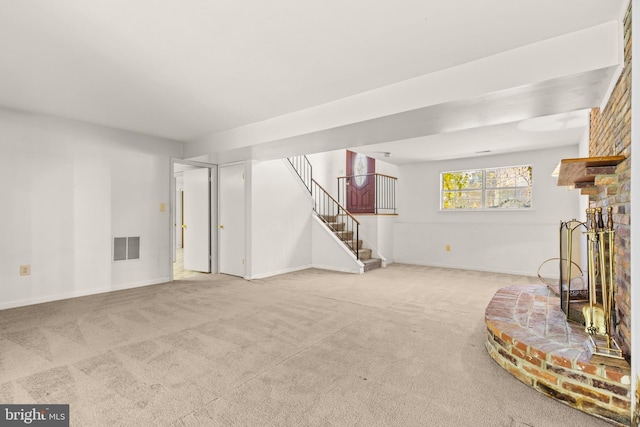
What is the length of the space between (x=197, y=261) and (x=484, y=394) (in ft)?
18.3

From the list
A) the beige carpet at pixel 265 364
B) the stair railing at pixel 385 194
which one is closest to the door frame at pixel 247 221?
the beige carpet at pixel 265 364

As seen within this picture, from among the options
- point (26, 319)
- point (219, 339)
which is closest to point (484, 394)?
point (219, 339)

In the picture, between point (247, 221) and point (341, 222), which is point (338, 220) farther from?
point (247, 221)

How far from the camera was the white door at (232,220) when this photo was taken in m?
5.80

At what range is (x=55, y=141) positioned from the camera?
4.16 meters

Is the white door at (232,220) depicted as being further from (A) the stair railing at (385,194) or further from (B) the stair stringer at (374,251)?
(A) the stair railing at (385,194)

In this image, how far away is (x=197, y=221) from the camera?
6309 mm

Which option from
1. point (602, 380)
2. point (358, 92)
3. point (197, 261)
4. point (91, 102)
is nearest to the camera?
point (602, 380)

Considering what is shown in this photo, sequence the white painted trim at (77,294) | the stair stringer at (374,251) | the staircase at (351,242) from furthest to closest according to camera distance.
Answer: the stair stringer at (374,251) < the staircase at (351,242) < the white painted trim at (77,294)

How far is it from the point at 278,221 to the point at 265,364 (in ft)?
12.9

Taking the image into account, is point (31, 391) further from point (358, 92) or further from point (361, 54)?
point (358, 92)

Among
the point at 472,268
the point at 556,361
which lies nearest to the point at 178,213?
the point at 472,268

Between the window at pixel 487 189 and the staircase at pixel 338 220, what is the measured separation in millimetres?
2016

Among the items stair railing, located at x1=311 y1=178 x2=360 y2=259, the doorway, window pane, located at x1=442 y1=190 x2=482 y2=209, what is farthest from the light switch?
window pane, located at x1=442 y1=190 x2=482 y2=209
